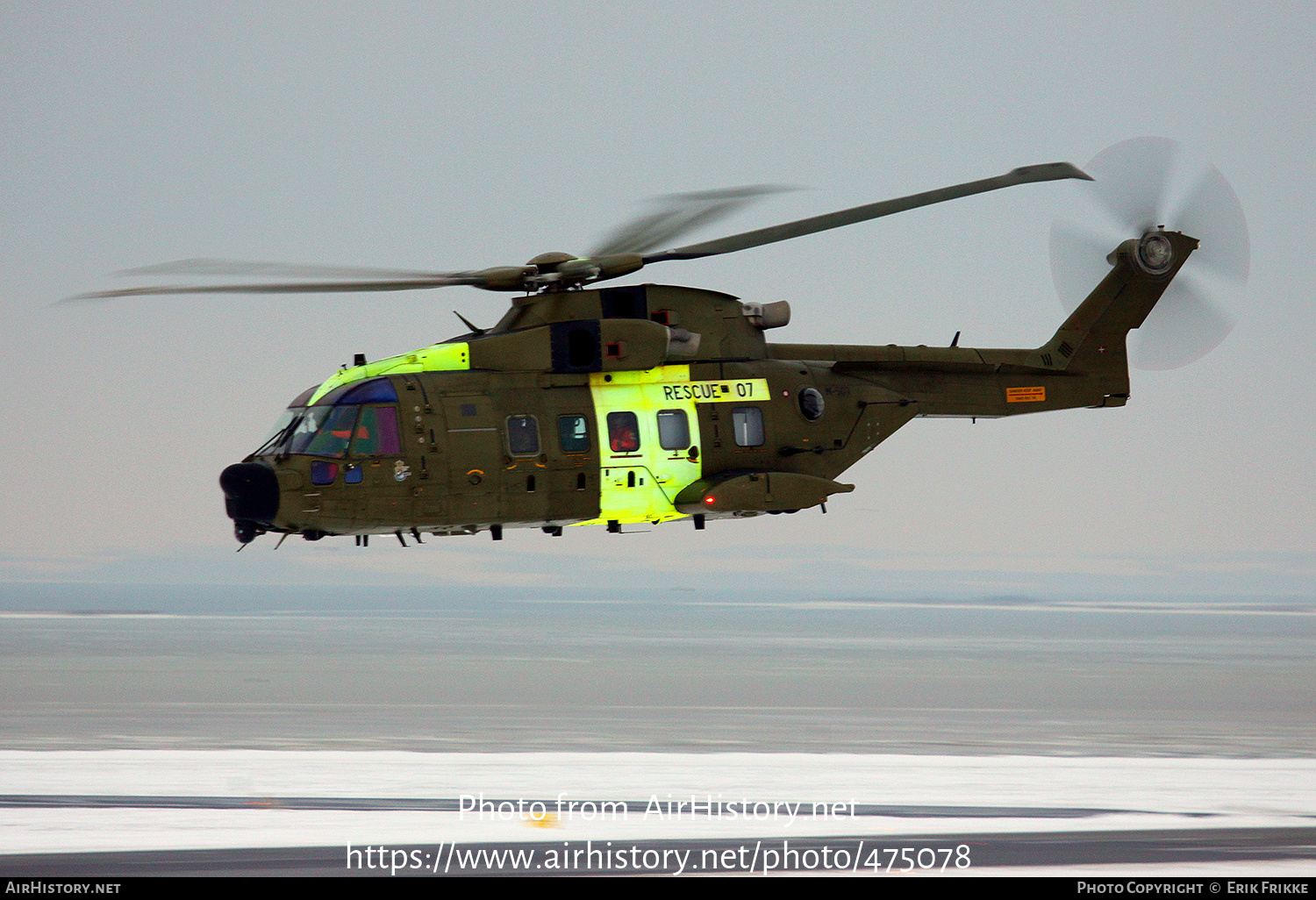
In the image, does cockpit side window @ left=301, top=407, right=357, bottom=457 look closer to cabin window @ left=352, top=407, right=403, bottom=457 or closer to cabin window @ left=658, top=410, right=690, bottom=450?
cabin window @ left=352, top=407, right=403, bottom=457

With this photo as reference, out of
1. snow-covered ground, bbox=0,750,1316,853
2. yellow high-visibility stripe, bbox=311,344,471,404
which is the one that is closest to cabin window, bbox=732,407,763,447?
yellow high-visibility stripe, bbox=311,344,471,404

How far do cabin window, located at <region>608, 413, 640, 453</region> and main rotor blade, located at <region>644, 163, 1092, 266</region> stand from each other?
222cm

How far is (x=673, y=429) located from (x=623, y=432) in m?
0.78

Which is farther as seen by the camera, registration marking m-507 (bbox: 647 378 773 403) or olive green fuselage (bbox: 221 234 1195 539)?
registration marking m-507 (bbox: 647 378 773 403)

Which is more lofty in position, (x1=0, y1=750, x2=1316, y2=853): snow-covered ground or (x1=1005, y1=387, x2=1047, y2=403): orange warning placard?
(x1=1005, y1=387, x2=1047, y2=403): orange warning placard

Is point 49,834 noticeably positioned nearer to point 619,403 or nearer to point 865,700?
point 619,403

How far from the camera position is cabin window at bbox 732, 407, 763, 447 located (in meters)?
19.4

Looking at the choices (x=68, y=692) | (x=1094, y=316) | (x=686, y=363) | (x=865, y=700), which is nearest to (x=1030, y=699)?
(x=865, y=700)

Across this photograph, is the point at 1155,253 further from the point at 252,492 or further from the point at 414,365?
the point at 252,492

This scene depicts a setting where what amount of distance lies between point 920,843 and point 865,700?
1040 inches

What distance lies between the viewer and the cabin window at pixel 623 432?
60.9 feet

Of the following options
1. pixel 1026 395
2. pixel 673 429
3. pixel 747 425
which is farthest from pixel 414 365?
pixel 1026 395

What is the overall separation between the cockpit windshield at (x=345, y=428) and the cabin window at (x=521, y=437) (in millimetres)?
1503

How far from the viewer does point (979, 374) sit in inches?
844
